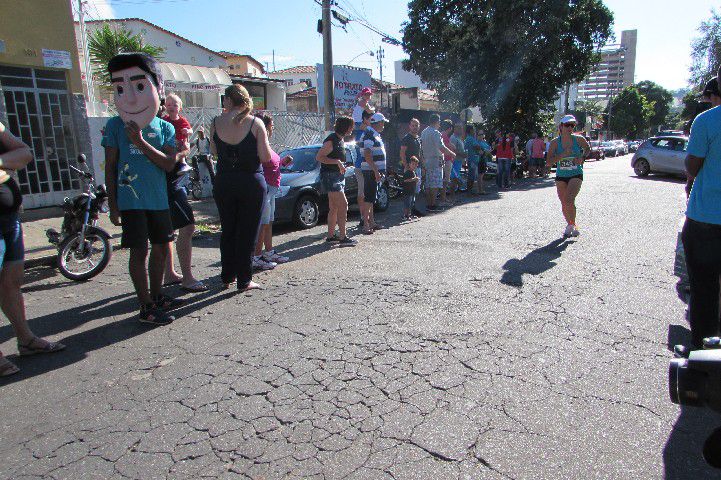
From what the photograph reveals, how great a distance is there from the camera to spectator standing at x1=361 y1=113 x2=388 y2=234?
754 centimetres

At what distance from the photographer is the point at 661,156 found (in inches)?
682

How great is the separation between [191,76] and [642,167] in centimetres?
2011

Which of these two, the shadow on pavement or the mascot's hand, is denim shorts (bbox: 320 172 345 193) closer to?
the shadow on pavement

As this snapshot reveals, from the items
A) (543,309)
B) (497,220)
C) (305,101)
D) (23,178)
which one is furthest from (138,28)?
(543,309)

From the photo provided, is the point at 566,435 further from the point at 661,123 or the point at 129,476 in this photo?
the point at 661,123

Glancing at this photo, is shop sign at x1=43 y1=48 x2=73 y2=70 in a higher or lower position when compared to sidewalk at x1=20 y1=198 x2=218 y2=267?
higher

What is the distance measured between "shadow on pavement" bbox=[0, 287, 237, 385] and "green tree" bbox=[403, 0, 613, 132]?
60.3ft

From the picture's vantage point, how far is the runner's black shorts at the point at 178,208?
4.78 m

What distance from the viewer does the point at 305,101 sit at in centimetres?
3678

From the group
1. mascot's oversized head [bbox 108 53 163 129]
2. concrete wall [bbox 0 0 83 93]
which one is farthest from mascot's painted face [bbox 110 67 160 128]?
concrete wall [bbox 0 0 83 93]

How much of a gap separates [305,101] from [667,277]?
34.1 meters

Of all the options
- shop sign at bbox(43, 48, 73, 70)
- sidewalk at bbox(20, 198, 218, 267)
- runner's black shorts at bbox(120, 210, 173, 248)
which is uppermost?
shop sign at bbox(43, 48, 73, 70)

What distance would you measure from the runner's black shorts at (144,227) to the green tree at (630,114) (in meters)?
80.9

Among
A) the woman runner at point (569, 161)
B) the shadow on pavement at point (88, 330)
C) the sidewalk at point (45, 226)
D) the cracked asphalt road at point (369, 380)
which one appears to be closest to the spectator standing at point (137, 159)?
the shadow on pavement at point (88, 330)
